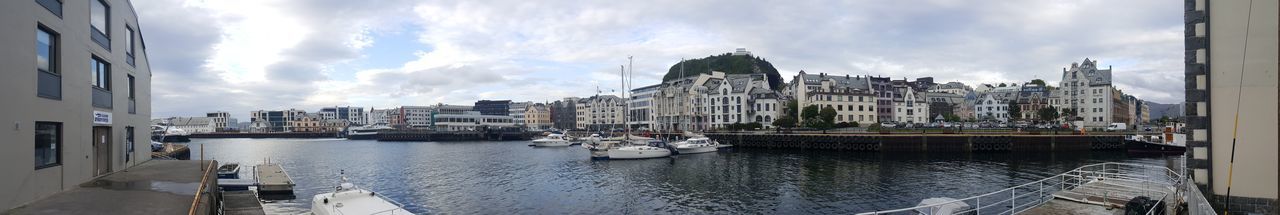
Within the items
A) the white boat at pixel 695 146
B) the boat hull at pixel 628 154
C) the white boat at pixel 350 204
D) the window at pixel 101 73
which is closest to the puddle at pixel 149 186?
the window at pixel 101 73

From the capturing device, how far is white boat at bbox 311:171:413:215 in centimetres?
2275

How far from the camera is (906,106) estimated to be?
431 feet

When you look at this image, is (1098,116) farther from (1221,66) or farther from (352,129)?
(352,129)

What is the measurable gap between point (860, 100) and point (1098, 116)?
51.2 metres

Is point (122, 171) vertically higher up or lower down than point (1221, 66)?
lower down

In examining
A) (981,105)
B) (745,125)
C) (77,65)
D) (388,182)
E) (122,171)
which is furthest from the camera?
(981,105)

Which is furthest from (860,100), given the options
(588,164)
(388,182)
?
(388,182)

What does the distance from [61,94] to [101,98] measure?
6.05 metres

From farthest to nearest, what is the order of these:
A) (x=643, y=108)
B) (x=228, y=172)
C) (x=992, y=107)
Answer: (x=643, y=108)
(x=992, y=107)
(x=228, y=172)

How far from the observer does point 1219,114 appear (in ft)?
42.7

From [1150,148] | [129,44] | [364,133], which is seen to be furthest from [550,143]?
[364,133]

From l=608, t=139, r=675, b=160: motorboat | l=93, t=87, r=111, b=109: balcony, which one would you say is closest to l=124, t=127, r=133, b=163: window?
l=93, t=87, r=111, b=109: balcony

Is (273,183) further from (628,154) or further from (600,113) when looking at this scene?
(600,113)

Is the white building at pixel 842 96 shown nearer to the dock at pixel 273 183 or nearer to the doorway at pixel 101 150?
the dock at pixel 273 183
